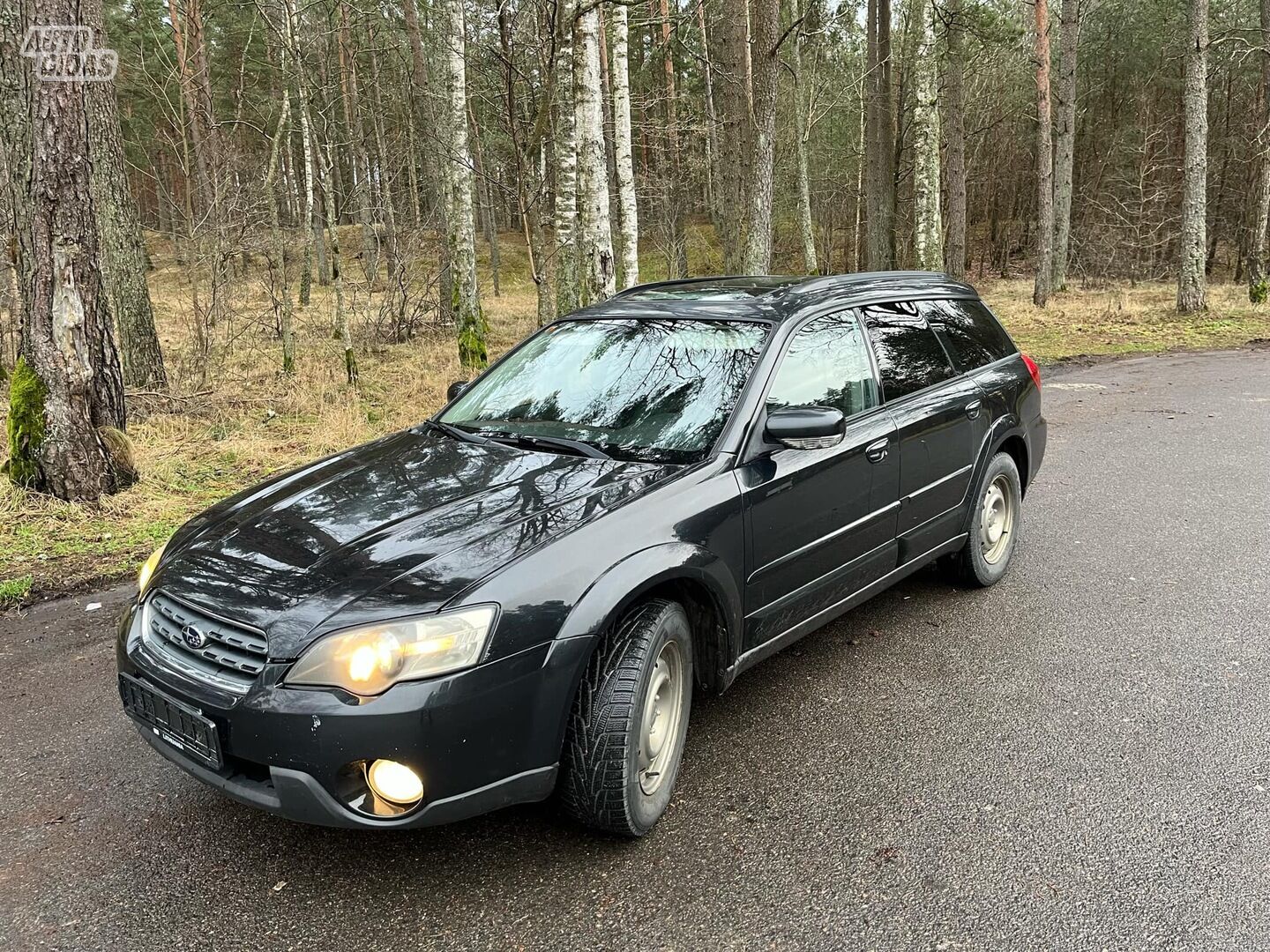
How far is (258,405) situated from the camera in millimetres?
9867

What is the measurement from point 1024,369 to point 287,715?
453cm

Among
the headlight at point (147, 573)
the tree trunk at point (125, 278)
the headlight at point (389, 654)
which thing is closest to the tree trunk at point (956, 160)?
the tree trunk at point (125, 278)

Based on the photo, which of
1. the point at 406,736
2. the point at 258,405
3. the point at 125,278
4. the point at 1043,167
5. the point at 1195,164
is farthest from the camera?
the point at 1043,167

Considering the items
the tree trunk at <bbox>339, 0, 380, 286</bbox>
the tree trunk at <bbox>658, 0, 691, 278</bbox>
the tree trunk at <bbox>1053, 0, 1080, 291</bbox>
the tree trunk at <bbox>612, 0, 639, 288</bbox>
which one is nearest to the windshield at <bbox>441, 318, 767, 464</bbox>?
the tree trunk at <bbox>612, 0, 639, 288</bbox>

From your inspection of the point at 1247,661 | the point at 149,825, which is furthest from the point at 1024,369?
the point at 149,825

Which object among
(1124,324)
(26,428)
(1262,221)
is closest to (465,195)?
(26,428)

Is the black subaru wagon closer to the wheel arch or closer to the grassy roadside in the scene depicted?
the wheel arch

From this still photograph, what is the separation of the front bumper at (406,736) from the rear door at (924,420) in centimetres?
222

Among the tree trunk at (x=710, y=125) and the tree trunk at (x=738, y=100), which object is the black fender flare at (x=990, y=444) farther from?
the tree trunk at (x=710, y=125)

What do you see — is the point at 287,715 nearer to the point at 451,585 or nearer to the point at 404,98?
the point at 451,585

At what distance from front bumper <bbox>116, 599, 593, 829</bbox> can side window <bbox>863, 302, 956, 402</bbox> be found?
7.67 feet

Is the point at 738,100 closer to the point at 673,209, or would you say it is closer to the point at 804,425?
the point at 673,209

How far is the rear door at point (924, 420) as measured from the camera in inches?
160

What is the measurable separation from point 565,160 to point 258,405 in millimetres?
4417
